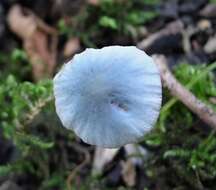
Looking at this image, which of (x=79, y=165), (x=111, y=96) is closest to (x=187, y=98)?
(x=111, y=96)

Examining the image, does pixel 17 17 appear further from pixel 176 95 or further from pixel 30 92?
pixel 176 95

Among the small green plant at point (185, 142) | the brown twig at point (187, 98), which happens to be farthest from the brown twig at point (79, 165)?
the brown twig at point (187, 98)

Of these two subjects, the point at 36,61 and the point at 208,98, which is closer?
the point at 208,98

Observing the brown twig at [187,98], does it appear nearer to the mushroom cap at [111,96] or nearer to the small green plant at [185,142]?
the small green plant at [185,142]

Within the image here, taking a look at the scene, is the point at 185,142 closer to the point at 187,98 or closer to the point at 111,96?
the point at 187,98

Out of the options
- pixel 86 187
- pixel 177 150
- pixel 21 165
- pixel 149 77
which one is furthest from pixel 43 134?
pixel 149 77

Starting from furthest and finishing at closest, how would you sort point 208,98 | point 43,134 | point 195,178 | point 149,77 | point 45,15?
point 45,15 → point 43,134 → point 208,98 → point 195,178 → point 149,77
